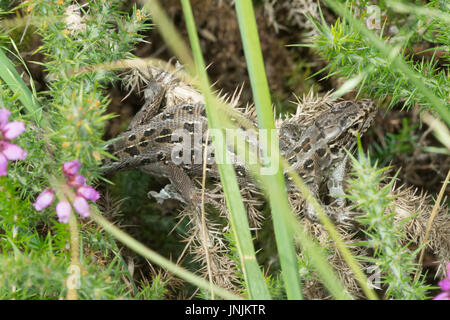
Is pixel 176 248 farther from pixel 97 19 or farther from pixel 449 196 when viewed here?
pixel 449 196

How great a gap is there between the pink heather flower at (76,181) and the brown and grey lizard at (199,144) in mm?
1243

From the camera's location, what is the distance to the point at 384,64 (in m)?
2.24

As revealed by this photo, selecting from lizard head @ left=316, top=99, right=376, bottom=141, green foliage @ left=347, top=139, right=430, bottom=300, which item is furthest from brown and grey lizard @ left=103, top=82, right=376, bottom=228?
green foliage @ left=347, top=139, right=430, bottom=300

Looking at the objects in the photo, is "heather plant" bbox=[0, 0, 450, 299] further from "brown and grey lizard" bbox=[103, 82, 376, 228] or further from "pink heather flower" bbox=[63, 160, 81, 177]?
"brown and grey lizard" bbox=[103, 82, 376, 228]

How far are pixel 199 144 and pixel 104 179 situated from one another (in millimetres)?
1405

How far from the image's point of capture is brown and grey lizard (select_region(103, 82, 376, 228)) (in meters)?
3.03

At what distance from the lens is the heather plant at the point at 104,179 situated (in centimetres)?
164

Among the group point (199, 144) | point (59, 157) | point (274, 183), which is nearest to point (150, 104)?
point (199, 144)

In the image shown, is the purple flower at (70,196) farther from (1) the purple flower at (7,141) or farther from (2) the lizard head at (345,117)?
(2) the lizard head at (345,117)

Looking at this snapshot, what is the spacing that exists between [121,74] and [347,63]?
1291 mm

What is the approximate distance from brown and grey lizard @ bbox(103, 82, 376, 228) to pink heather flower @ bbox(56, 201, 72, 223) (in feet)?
4.16

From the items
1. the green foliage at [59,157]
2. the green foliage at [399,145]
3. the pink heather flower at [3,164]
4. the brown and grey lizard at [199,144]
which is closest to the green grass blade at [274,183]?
the green foliage at [59,157]
